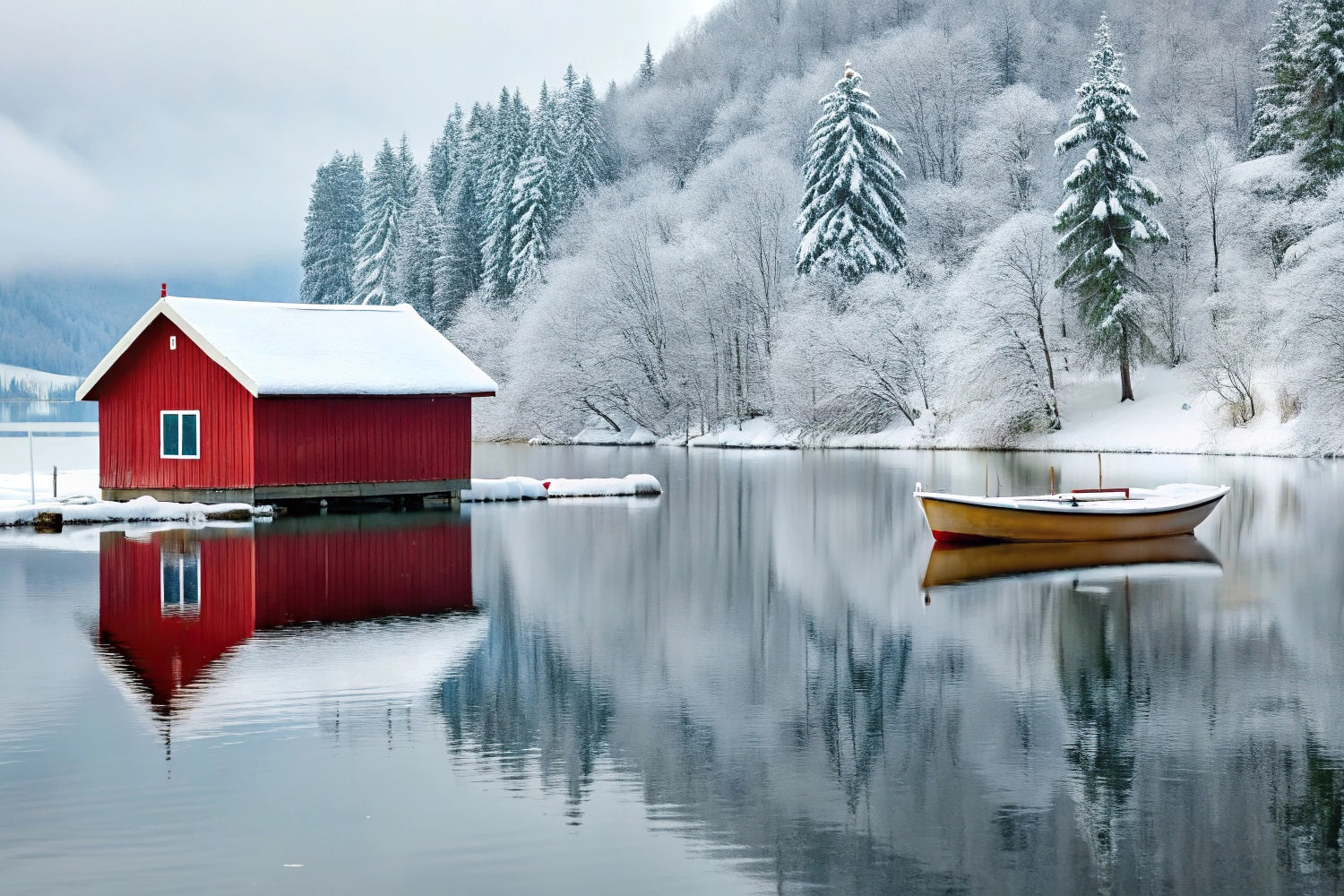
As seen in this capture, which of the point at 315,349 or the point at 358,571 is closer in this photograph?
the point at 358,571

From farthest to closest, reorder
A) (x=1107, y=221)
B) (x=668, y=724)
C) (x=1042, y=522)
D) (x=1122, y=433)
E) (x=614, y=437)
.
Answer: (x=614, y=437) < (x=1107, y=221) < (x=1122, y=433) < (x=1042, y=522) < (x=668, y=724)

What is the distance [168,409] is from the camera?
101ft

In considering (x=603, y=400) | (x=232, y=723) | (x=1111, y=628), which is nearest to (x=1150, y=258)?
(x=603, y=400)

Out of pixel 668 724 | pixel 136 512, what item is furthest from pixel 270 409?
pixel 668 724

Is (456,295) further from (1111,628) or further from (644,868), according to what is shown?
(644,868)

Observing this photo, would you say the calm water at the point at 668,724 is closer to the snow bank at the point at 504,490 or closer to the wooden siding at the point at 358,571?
the wooden siding at the point at 358,571

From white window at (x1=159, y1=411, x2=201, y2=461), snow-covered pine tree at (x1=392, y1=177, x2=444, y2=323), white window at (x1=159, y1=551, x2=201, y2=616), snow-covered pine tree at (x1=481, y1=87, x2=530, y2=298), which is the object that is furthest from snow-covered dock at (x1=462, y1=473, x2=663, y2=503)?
snow-covered pine tree at (x1=392, y1=177, x2=444, y2=323)

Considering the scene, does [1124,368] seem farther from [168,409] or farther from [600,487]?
[168,409]

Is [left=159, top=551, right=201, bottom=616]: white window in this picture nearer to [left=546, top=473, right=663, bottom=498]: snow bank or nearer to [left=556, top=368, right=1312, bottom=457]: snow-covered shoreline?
[left=546, top=473, right=663, bottom=498]: snow bank

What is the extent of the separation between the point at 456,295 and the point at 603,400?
22.2 metres

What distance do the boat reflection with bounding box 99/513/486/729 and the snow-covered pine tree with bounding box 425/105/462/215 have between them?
82.0m

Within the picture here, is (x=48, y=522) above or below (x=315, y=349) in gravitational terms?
below

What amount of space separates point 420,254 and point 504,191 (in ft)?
26.6

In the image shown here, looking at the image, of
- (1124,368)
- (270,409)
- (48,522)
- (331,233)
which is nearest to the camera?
(48,522)
